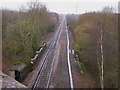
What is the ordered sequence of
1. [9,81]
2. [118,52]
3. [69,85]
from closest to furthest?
[9,81] → [69,85] → [118,52]

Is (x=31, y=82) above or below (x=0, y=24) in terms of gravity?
below

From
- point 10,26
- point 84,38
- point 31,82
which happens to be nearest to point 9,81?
point 31,82

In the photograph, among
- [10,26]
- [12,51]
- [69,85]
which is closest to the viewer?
[69,85]

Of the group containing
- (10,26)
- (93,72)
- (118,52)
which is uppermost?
(10,26)

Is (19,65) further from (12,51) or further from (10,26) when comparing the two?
(10,26)

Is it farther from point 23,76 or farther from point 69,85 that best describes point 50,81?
point 23,76

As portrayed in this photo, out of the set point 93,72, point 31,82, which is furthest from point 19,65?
point 93,72

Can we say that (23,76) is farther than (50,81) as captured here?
Yes

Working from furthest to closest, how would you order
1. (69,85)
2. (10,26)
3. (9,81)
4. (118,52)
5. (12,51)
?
(10,26)
(12,51)
(118,52)
(69,85)
(9,81)

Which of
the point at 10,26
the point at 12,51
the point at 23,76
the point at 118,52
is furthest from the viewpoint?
the point at 10,26
